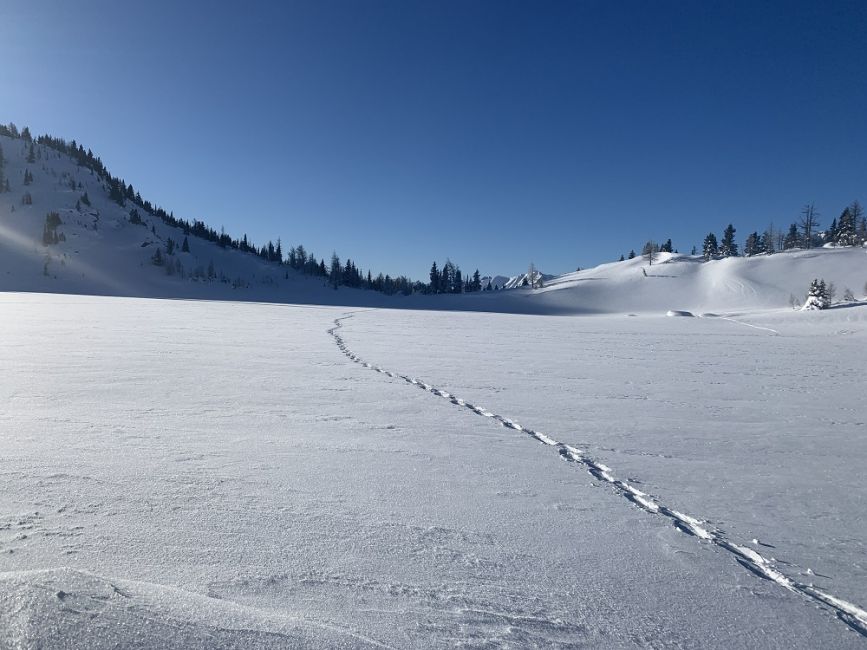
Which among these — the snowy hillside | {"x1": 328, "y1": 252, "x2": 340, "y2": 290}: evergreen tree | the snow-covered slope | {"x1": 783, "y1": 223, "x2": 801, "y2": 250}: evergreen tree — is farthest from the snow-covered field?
{"x1": 783, "y1": 223, "x2": 801, "y2": 250}: evergreen tree

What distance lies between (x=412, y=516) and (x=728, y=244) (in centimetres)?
11718

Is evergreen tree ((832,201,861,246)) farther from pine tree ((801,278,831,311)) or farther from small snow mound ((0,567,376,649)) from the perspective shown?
small snow mound ((0,567,376,649))

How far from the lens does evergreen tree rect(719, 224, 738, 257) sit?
97.7 m

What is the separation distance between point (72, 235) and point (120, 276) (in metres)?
18.3

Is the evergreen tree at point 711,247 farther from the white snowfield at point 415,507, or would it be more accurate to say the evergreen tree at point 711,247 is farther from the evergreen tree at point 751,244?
the white snowfield at point 415,507

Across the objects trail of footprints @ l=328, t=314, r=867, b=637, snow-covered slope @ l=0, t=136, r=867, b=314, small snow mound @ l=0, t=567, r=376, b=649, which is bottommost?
trail of footprints @ l=328, t=314, r=867, b=637

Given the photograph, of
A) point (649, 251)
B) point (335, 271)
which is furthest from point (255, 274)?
point (649, 251)

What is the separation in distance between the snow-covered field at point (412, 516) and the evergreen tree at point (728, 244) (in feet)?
359

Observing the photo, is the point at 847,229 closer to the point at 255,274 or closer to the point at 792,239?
the point at 792,239

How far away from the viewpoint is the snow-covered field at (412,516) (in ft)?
6.70

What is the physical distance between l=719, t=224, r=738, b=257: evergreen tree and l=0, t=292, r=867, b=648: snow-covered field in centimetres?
10954

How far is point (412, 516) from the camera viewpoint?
3.10 metres

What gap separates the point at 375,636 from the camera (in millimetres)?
1939

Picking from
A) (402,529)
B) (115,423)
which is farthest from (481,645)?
(115,423)
